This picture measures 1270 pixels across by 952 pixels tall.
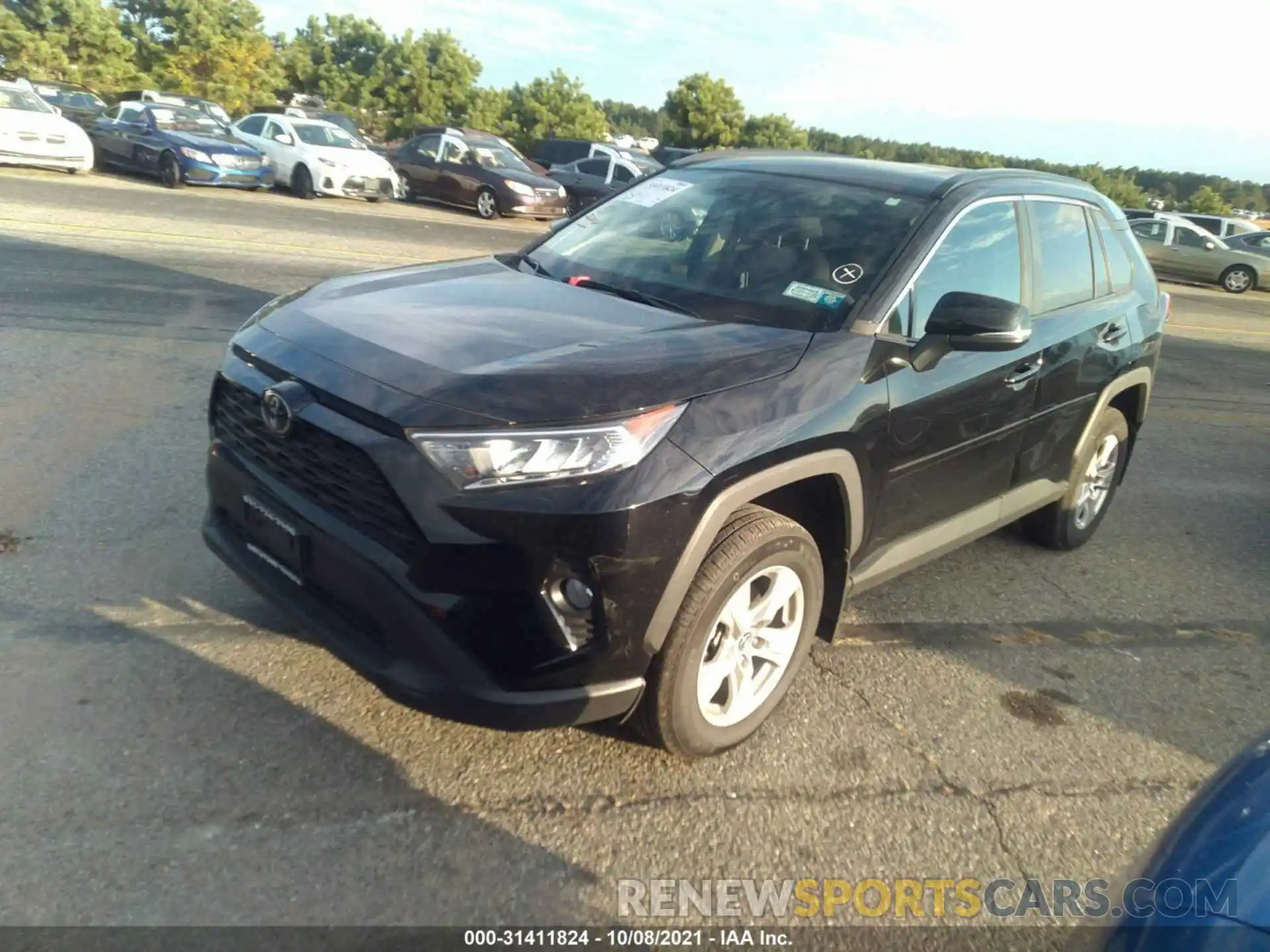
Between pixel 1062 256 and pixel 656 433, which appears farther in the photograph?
pixel 1062 256

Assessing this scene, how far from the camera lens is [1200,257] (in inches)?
962

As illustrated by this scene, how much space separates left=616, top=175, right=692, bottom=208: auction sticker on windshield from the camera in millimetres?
4488

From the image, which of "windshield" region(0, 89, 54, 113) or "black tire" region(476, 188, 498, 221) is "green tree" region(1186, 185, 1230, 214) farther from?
"windshield" region(0, 89, 54, 113)

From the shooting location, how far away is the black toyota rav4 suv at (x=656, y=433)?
271 cm

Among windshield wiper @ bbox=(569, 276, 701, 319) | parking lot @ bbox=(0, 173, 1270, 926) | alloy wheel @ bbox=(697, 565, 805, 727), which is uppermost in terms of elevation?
windshield wiper @ bbox=(569, 276, 701, 319)

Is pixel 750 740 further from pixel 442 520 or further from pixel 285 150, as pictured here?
pixel 285 150

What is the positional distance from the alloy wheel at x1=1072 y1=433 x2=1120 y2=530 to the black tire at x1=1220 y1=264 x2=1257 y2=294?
2220cm

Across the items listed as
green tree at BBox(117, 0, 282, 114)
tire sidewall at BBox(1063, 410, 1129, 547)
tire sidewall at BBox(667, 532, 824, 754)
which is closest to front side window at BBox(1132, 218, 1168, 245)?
tire sidewall at BBox(1063, 410, 1129, 547)

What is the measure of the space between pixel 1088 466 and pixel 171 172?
17608mm

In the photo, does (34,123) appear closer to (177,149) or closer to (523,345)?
(177,149)

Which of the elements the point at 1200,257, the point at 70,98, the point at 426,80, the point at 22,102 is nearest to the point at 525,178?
the point at 22,102

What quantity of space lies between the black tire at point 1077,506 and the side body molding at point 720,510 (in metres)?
2.28

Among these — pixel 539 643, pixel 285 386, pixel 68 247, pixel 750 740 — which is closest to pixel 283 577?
pixel 285 386

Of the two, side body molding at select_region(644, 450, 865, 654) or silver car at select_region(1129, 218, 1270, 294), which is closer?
side body molding at select_region(644, 450, 865, 654)
